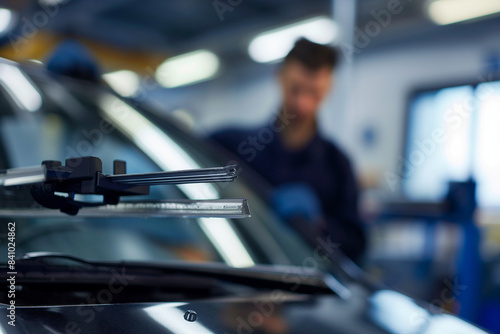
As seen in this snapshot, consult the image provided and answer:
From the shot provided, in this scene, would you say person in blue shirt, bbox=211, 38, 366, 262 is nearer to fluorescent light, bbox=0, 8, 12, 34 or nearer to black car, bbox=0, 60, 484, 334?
black car, bbox=0, 60, 484, 334

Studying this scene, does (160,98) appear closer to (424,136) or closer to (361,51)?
(361,51)

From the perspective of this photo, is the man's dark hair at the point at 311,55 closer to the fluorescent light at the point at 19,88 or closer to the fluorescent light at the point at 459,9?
the fluorescent light at the point at 19,88

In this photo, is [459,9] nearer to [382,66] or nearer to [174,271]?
[382,66]

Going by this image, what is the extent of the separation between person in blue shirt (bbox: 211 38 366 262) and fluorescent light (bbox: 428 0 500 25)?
4.58 metres

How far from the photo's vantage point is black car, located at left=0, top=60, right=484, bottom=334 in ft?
2.49

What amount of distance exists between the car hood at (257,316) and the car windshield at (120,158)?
0.63ft

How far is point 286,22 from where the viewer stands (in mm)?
6996

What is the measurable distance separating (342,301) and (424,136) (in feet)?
20.6

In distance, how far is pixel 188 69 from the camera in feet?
31.9

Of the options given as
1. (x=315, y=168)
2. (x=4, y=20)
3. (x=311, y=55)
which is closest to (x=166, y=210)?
(x=4, y=20)

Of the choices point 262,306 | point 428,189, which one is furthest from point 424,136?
point 262,306

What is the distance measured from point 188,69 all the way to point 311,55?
7995mm

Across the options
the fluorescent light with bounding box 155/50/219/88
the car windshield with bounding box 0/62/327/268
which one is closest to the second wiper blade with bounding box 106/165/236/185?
the car windshield with bounding box 0/62/327/268

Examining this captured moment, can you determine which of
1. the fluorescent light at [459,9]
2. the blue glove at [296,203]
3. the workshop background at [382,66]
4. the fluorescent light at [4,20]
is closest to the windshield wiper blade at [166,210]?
the fluorescent light at [4,20]
